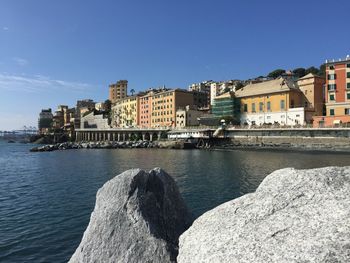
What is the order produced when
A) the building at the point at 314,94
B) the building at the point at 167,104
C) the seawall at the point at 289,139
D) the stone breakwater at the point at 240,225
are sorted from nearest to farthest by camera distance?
1. the stone breakwater at the point at 240,225
2. the seawall at the point at 289,139
3. the building at the point at 314,94
4. the building at the point at 167,104

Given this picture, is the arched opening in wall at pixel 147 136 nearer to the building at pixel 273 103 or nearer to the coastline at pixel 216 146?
the coastline at pixel 216 146

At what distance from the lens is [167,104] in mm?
139500

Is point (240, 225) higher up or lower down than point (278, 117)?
lower down

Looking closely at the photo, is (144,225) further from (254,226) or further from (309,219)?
(309,219)

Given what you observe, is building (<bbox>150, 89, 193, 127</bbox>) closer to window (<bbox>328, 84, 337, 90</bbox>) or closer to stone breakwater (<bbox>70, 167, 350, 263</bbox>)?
window (<bbox>328, 84, 337, 90</bbox>)

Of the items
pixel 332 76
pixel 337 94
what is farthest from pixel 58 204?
pixel 332 76

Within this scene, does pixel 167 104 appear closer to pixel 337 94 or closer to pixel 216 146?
pixel 216 146

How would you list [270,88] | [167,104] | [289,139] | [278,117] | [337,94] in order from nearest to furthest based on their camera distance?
[289,139]
[337,94]
[278,117]
[270,88]
[167,104]

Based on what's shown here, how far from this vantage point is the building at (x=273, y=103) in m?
96.1

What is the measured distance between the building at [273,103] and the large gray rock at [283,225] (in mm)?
91271

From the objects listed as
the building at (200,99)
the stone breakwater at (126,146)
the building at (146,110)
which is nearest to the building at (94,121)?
the building at (146,110)

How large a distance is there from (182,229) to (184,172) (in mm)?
32331

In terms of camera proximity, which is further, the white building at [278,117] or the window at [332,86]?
the white building at [278,117]

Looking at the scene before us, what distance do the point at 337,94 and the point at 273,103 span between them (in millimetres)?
21161
